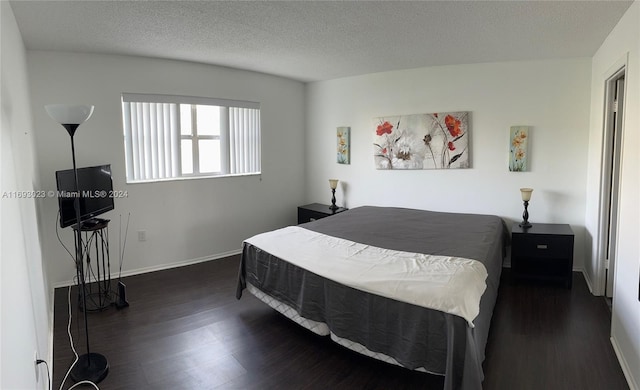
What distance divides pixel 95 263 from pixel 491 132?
14.9 feet

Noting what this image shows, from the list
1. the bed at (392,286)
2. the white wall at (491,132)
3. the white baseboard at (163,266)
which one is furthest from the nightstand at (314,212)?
the bed at (392,286)

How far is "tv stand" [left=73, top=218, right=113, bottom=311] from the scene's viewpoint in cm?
330

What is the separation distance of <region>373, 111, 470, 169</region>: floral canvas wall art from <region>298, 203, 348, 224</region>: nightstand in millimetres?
896

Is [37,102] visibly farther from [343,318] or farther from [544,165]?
[544,165]

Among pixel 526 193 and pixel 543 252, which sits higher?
pixel 526 193

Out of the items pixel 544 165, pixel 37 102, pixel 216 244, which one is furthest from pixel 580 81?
pixel 37 102

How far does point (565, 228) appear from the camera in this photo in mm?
3717

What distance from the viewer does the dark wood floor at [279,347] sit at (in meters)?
2.23

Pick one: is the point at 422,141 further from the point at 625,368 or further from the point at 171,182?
the point at 171,182

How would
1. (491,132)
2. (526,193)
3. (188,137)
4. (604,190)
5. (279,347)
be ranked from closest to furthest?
(279,347) → (604,190) → (526,193) → (491,132) → (188,137)

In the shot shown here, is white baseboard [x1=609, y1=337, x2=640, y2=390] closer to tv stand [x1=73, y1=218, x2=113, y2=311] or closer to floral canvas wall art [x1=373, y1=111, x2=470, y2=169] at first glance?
floral canvas wall art [x1=373, y1=111, x2=470, y2=169]

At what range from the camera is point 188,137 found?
173 inches

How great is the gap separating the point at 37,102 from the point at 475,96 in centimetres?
449

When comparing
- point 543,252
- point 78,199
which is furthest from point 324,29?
point 543,252
